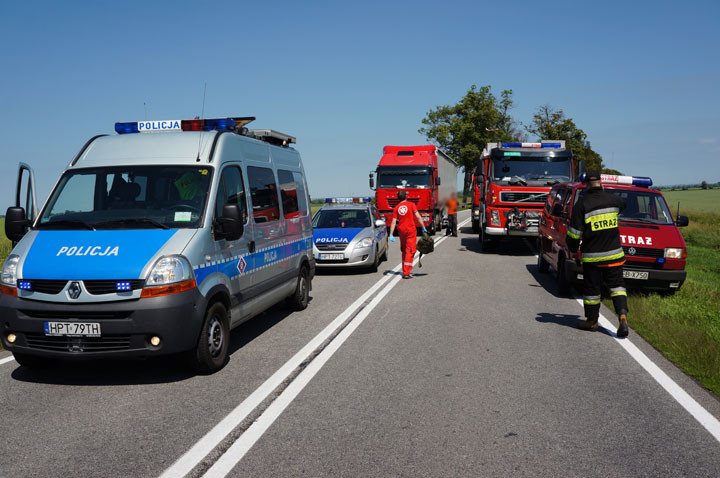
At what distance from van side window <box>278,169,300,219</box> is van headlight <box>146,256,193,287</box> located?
3.00 m

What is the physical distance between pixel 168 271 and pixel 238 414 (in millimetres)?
1359

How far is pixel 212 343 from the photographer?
568cm

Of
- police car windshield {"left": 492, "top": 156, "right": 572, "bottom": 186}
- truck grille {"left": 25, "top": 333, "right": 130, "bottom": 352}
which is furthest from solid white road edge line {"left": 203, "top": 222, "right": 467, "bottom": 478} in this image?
police car windshield {"left": 492, "top": 156, "right": 572, "bottom": 186}

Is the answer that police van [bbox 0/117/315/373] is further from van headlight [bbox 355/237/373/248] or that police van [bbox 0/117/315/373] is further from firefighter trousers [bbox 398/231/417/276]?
van headlight [bbox 355/237/373/248]

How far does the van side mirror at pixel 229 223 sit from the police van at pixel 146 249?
13mm

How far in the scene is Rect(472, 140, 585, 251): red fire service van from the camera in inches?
671

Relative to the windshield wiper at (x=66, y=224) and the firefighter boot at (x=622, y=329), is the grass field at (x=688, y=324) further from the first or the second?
the windshield wiper at (x=66, y=224)

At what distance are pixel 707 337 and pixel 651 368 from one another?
173 centimetres

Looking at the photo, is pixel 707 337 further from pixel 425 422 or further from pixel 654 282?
pixel 425 422

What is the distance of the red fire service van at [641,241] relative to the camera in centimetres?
970

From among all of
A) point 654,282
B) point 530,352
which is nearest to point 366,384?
point 530,352

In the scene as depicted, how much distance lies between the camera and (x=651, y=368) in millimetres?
5863

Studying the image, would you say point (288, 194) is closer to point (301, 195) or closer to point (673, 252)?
point (301, 195)

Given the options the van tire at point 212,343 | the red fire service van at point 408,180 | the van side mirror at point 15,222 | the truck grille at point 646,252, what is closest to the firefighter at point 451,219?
the red fire service van at point 408,180
